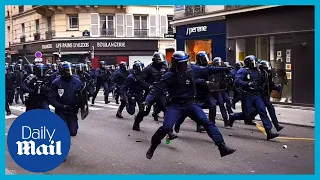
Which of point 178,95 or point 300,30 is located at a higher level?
point 300,30

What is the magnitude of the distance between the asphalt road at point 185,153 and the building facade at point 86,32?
113cm

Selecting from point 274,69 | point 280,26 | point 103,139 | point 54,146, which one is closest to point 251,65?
point 274,69

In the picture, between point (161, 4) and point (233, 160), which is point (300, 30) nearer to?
point (233, 160)

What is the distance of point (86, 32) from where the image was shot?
8414 mm

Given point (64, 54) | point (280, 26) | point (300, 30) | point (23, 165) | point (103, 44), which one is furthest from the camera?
point (280, 26)

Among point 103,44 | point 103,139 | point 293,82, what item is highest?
point 103,44

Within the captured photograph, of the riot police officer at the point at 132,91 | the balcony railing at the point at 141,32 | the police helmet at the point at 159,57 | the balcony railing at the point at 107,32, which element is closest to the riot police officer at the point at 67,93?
the balcony railing at the point at 107,32

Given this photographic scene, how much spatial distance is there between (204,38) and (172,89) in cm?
437

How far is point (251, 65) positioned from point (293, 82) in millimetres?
2596

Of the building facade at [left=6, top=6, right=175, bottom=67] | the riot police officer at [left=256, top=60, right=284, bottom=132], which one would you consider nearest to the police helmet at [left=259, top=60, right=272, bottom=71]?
the riot police officer at [left=256, top=60, right=284, bottom=132]

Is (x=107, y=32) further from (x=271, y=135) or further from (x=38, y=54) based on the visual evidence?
(x=271, y=135)

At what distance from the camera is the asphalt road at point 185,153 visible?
6.67 m

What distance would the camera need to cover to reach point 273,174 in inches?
247

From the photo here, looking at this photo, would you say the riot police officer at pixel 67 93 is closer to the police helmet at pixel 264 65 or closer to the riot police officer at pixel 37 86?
the riot police officer at pixel 37 86
